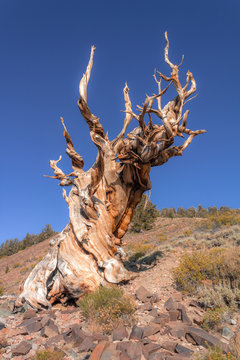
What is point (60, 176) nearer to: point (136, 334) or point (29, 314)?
point (29, 314)

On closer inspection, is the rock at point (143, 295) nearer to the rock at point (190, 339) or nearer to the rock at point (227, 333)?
the rock at point (190, 339)

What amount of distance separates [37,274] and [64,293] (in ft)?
3.20

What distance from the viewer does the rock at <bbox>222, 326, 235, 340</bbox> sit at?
3.52 metres

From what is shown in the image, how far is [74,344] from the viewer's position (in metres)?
3.65

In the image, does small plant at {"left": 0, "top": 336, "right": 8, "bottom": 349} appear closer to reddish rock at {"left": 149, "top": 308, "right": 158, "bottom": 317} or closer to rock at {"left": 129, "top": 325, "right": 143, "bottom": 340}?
rock at {"left": 129, "top": 325, "right": 143, "bottom": 340}

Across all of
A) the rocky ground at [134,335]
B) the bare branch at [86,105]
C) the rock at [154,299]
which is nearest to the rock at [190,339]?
the rocky ground at [134,335]

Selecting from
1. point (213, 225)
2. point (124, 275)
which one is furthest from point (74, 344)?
point (213, 225)

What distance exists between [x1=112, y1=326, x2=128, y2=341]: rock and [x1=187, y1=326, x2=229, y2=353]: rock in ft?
3.31

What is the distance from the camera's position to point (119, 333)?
3.73 metres

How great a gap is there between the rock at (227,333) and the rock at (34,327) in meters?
3.30

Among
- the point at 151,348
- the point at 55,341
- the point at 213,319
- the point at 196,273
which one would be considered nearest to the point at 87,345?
the point at 55,341

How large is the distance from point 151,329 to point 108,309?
1.06 metres

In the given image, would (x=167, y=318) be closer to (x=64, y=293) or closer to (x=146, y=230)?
(x=64, y=293)

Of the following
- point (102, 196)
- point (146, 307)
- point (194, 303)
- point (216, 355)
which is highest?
point (102, 196)
